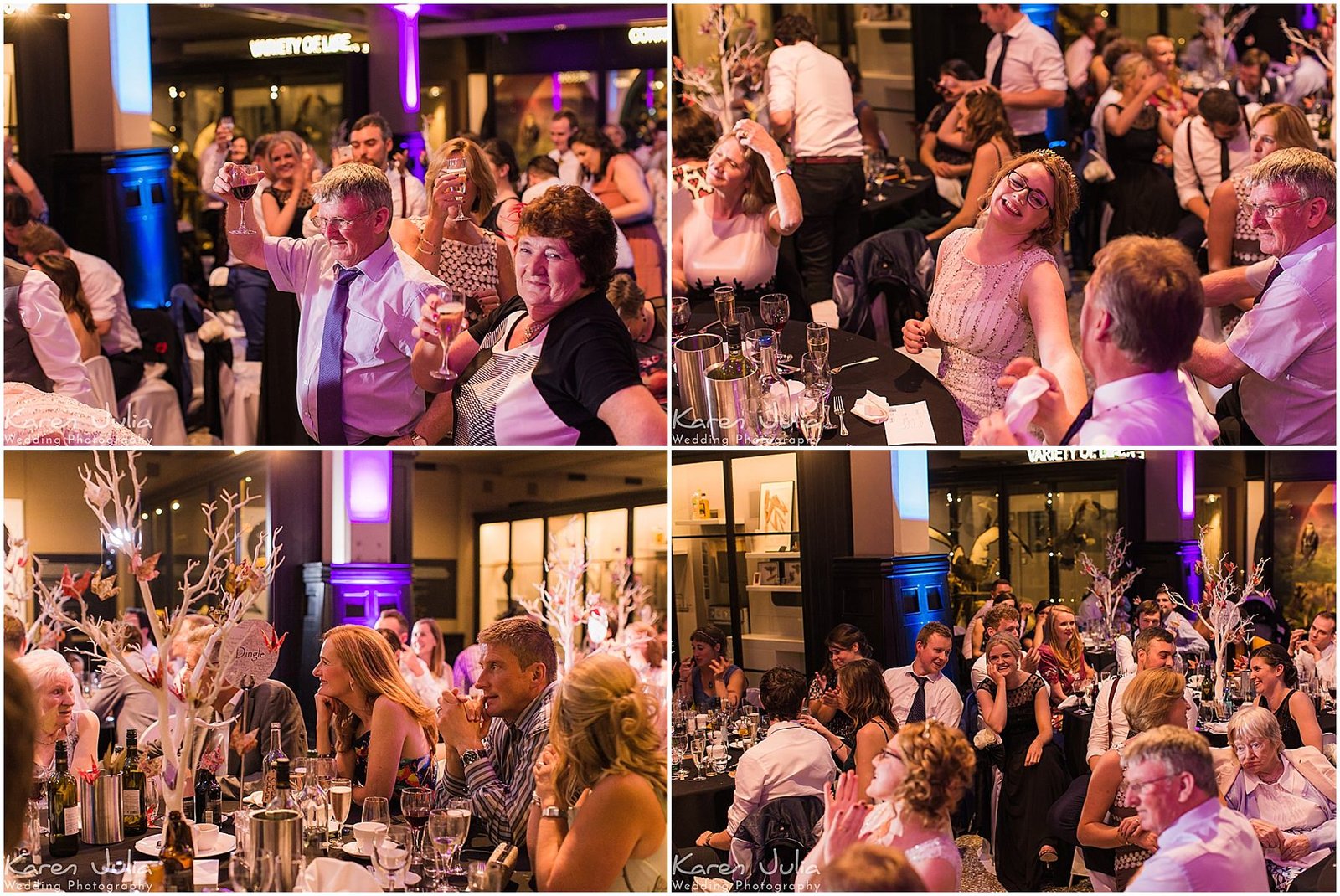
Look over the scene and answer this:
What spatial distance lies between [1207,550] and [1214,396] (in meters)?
0.70

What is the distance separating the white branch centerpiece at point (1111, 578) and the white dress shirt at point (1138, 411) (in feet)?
1.34

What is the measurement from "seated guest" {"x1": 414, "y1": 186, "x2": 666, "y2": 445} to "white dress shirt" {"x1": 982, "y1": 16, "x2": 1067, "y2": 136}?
12.8 feet

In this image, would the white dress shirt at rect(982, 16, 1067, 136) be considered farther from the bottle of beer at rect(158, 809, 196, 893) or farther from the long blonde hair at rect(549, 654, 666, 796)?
the bottle of beer at rect(158, 809, 196, 893)

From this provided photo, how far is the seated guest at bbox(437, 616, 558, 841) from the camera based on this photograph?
3104mm

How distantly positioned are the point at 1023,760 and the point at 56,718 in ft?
8.23

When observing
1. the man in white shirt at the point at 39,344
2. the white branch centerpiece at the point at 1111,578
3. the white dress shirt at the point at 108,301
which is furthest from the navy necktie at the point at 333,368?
the white branch centerpiece at the point at 1111,578

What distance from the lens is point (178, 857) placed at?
2875 mm

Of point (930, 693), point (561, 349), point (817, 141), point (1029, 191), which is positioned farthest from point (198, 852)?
point (817, 141)

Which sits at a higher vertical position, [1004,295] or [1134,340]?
[1004,295]

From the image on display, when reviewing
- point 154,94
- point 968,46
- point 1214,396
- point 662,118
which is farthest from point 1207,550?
point 154,94

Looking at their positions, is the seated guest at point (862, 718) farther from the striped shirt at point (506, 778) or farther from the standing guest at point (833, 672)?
the striped shirt at point (506, 778)

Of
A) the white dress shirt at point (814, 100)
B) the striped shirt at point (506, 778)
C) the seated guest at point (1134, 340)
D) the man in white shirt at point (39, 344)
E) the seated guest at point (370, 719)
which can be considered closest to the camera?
the seated guest at point (1134, 340)

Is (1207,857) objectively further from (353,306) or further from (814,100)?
(814,100)

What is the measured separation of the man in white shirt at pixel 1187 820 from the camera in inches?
110
